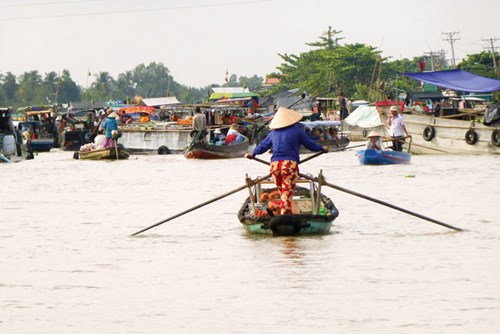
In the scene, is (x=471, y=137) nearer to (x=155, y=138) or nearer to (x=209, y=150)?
(x=209, y=150)

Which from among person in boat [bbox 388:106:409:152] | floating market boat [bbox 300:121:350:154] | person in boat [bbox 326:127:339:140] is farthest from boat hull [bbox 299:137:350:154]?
person in boat [bbox 388:106:409:152]

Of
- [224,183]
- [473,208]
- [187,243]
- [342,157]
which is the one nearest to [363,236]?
[187,243]

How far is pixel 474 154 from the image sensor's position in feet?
92.9

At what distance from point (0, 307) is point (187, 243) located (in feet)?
14.6

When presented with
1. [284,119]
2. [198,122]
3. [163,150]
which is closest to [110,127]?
[198,122]

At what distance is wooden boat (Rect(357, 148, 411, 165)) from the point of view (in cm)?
2466

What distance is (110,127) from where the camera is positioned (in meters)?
30.3

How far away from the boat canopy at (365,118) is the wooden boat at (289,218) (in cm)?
2326

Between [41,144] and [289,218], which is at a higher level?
[289,218]

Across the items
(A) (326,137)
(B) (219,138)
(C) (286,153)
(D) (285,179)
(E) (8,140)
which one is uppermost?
(C) (286,153)

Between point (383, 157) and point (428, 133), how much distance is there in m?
5.29

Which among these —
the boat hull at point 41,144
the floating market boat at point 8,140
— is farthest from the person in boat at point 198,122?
the boat hull at point 41,144

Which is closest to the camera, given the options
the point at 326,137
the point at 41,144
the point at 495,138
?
the point at 495,138

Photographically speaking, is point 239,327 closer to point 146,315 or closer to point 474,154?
point 146,315
